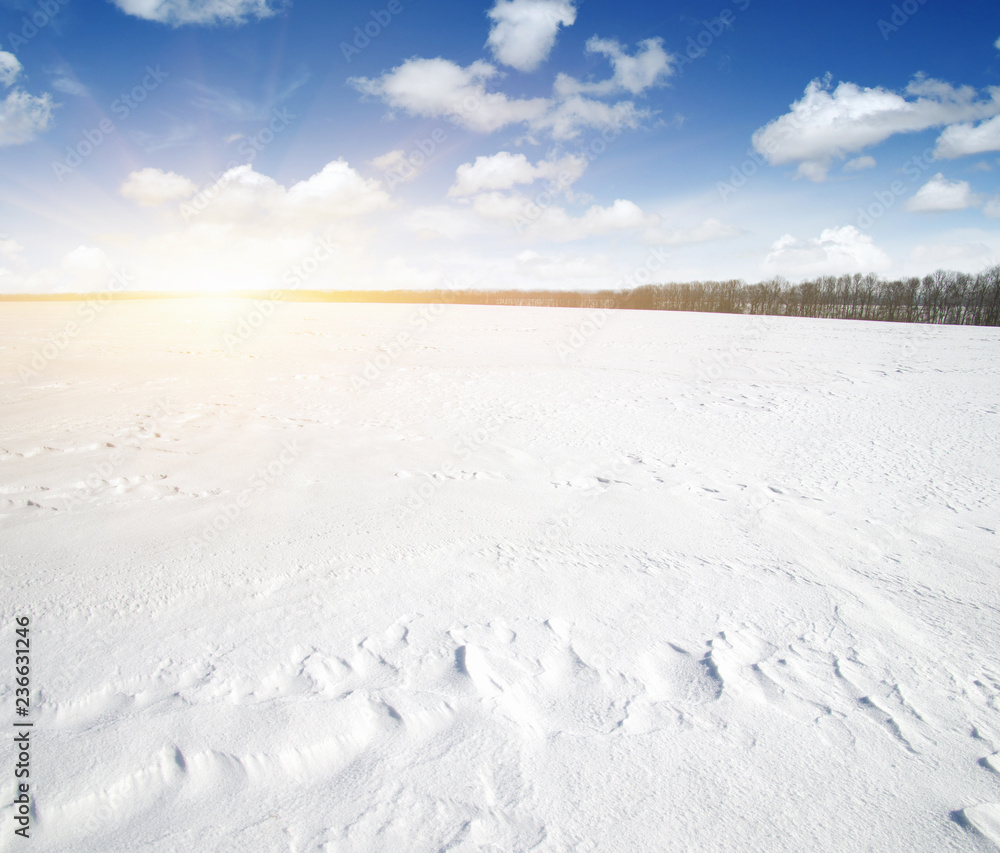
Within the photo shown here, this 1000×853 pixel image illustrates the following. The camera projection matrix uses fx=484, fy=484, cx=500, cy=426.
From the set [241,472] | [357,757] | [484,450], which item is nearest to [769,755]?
[357,757]

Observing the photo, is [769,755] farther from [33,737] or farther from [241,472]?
[241,472]

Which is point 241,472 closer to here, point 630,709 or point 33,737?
point 33,737

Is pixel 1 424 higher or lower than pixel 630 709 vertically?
higher

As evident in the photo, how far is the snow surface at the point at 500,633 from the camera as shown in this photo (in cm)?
156

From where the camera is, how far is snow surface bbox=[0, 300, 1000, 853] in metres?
1.56

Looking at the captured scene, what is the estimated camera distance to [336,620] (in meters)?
2.44

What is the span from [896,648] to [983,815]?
886 millimetres

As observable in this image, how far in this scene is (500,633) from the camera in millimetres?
2385

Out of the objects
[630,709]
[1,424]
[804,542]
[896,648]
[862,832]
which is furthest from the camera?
[1,424]

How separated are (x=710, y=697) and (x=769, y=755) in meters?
0.28

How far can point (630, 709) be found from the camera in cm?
195

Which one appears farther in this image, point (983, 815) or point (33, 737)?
point (33, 737)

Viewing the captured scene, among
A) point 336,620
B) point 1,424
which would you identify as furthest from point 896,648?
point 1,424

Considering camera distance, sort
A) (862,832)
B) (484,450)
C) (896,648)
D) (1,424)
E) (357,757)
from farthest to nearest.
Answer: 1. (1,424)
2. (484,450)
3. (896,648)
4. (357,757)
5. (862,832)
